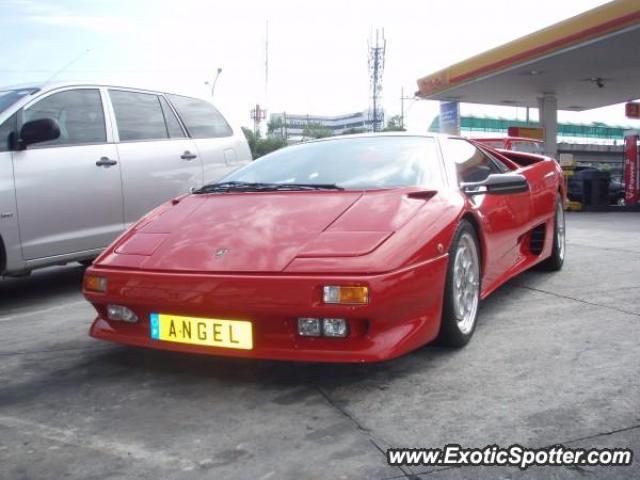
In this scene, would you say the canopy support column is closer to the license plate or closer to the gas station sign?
the gas station sign

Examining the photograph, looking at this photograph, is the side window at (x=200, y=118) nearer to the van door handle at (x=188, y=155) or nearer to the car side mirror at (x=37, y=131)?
the van door handle at (x=188, y=155)

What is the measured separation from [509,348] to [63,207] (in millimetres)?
3142

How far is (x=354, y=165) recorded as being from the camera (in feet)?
11.0

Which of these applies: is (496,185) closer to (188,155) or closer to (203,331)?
(203,331)

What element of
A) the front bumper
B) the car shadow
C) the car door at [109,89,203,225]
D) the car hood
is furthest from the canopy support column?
the front bumper

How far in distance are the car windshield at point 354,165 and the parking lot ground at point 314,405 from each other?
0.86 m

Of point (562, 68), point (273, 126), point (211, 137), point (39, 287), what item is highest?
point (273, 126)

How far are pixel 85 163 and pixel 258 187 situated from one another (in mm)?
1896

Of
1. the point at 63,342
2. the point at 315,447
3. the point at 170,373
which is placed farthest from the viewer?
the point at 63,342

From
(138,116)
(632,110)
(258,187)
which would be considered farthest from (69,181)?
(632,110)

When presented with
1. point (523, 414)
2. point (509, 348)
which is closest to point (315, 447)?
point (523, 414)

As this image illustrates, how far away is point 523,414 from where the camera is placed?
7.18 ft

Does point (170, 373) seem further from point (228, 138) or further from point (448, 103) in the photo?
point (448, 103)

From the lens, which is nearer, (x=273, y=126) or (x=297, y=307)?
(x=297, y=307)
